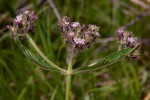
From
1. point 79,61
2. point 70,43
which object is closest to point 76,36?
point 70,43

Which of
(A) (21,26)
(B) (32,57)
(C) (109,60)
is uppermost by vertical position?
(A) (21,26)

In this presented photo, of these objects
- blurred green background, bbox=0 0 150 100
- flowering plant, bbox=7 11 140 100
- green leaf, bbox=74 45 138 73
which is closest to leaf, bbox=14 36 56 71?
flowering plant, bbox=7 11 140 100

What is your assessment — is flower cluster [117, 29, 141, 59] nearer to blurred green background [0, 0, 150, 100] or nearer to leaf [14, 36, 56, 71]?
leaf [14, 36, 56, 71]

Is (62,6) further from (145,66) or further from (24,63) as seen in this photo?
(24,63)

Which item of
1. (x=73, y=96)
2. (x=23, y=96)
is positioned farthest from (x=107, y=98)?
(x=23, y=96)

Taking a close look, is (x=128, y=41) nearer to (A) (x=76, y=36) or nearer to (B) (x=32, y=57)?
(A) (x=76, y=36)

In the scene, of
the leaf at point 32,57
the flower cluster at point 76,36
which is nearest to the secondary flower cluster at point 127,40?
the flower cluster at point 76,36

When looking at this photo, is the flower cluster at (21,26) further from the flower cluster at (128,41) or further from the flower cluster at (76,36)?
the flower cluster at (128,41)
